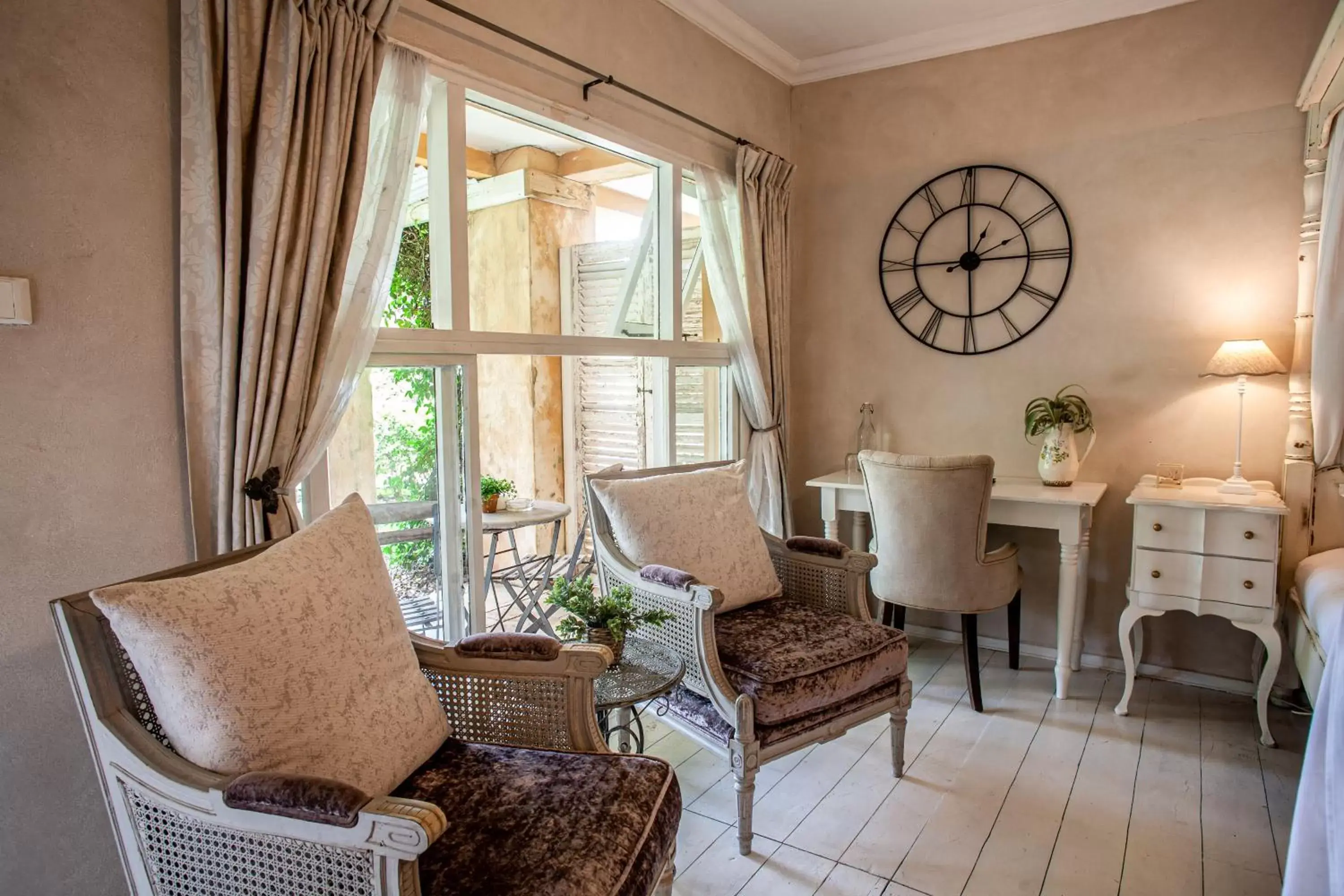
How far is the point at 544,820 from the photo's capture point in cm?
132

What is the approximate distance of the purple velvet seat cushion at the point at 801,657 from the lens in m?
2.05

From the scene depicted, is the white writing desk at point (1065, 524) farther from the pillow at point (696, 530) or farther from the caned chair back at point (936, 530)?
the pillow at point (696, 530)

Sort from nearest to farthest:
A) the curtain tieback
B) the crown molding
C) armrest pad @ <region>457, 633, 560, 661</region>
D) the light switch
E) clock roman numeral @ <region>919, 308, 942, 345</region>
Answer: the light switch, armrest pad @ <region>457, 633, 560, 661</region>, the curtain tieback, the crown molding, clock roman numeral @ <region>919, 308, 942, 345</region>

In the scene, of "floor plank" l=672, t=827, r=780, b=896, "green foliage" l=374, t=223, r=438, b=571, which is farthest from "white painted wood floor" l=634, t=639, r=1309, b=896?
"green foliage" l=374, t=223, r=438, b=571

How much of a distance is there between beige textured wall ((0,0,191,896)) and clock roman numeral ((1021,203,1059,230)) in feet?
10.1

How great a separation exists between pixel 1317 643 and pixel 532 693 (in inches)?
89.5

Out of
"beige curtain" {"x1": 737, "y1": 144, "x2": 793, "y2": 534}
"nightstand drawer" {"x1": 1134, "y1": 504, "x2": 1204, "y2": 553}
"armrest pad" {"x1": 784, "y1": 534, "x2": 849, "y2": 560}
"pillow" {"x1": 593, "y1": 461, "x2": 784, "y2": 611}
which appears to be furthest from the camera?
"beige curtain" {"x1": 737, "y1": 144, "x2": 793, "y2": 534}

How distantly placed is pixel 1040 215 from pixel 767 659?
7.78 feet

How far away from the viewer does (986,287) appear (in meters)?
3.48

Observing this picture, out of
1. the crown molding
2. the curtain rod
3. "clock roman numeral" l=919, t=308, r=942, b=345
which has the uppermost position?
the crown molding

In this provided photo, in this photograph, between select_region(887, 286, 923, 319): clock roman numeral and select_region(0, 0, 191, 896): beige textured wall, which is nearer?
select_region(0, 0, 191, 896): beige textured wall

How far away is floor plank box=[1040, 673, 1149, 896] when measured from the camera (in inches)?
76.9

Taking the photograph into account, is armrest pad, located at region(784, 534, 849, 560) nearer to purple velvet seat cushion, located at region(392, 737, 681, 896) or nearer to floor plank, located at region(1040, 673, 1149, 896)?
floor plank, located at region(1040, 673, 1149, 896)

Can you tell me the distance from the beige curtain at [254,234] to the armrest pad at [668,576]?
897 mm
